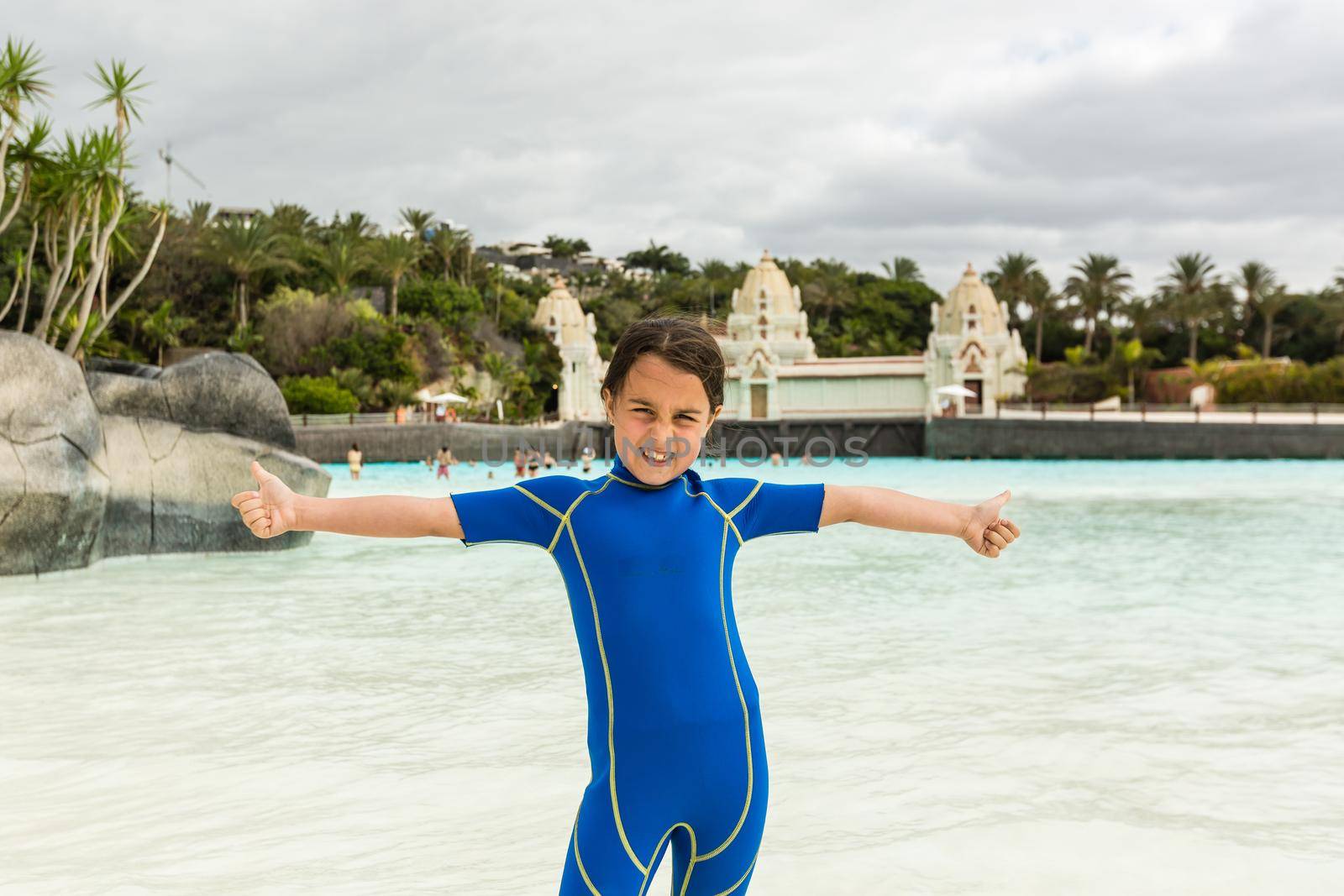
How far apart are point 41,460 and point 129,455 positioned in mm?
1361

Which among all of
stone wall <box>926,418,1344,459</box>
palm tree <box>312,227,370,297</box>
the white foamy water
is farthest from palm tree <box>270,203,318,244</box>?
the white foamy water

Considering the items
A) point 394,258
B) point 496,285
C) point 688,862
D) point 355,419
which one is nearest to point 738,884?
point 688,862

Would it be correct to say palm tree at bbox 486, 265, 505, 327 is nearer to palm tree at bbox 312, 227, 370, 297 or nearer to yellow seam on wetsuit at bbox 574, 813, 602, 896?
palm tree at bbox 312, 227, 370, 297

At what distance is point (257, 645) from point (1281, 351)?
2293 inches

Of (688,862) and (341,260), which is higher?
(341,260)

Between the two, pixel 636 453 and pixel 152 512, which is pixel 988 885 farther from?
pixel 152 512

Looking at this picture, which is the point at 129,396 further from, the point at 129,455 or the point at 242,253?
the point at 242,253

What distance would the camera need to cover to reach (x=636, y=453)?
1.80 meters

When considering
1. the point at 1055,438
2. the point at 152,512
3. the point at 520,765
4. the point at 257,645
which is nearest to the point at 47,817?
the point at 520,765

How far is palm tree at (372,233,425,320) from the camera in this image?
4731 cm

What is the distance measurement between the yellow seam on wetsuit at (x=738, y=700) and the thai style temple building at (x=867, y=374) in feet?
140

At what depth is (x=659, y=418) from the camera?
178cm

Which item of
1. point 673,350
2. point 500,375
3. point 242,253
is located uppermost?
point 242,253

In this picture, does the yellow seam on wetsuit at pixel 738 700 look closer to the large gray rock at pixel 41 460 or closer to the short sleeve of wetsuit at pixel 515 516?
the short sleeve of wetsuit at pixel 515 516
